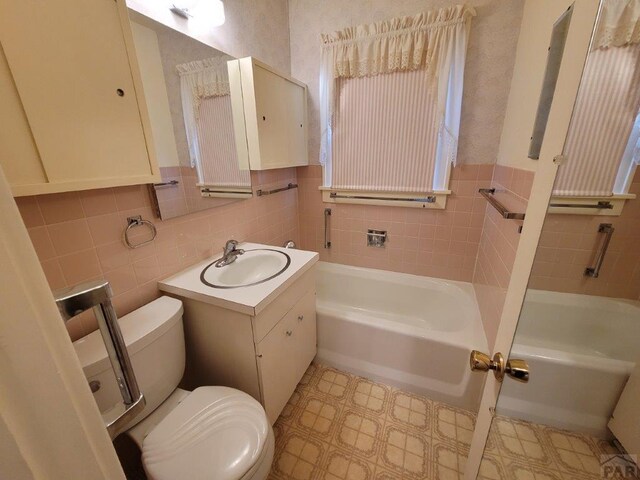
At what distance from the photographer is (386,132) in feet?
6.09

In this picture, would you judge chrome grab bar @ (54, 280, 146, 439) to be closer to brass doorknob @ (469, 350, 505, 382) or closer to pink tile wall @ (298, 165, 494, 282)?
brass doorknob @ (469, 350, 505, 382)

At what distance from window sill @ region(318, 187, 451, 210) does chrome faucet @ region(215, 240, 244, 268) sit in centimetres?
96

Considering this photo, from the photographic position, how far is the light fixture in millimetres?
1128

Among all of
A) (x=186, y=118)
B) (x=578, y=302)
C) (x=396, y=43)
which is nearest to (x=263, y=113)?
(x=186, y=118)

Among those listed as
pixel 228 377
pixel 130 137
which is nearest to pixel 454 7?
pixel 130 137

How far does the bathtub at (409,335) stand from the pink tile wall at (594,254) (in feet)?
1.92

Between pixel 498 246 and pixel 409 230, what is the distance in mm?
664

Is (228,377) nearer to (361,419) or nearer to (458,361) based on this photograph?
(361,419)

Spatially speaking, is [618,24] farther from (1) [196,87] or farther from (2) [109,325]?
(1) [196,87]

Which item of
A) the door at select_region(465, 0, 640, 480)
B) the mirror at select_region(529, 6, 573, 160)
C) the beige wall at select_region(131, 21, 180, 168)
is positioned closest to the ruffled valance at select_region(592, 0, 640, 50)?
the door at select_region(465, 0, 640, 480)

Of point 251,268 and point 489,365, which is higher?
A: point 489,365

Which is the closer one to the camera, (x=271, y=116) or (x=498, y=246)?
(x=498, y=246)

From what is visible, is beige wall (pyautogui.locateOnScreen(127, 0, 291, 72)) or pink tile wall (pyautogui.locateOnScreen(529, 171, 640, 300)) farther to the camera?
beige wall (pyautogui.locateOnScreen(127, 0, 291, 72))

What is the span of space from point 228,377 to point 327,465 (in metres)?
0.63
